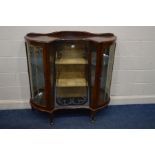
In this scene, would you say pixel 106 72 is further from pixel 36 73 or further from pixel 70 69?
pixel 36 73

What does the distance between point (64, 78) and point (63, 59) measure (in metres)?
0.26

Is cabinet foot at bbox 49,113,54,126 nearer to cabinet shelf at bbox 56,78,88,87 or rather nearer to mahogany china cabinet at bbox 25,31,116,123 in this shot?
mahogany china cabinet at bbox 25,31,116,123

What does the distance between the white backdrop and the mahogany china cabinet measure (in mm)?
162

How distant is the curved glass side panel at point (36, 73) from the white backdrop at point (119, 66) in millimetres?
183

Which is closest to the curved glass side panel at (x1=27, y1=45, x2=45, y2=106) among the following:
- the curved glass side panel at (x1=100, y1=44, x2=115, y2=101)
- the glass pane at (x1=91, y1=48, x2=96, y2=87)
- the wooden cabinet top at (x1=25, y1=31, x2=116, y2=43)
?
the wooden cabinet top at (x1=25, y1=31, x2=116, y2=43)

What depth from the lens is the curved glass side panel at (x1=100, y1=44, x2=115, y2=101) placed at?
8.09 feet

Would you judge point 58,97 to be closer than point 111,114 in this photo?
Yes

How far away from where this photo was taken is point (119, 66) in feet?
9.22

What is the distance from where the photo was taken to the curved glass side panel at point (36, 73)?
2391 millimetres

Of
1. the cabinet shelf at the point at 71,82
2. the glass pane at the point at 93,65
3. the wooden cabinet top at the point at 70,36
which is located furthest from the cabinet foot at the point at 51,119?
the wooden cabinet top at the point at 70,36

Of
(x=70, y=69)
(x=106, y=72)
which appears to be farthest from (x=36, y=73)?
(x=106, y=72)
